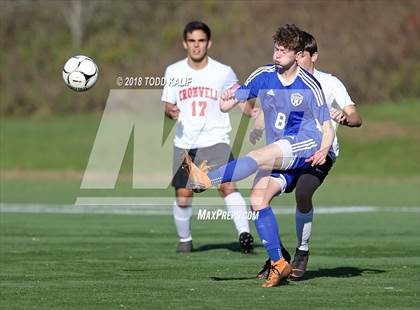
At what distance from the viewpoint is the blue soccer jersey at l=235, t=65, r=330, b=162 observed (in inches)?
379

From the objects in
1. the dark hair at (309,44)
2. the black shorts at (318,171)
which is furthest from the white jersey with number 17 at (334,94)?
the dark hair at (309,44)

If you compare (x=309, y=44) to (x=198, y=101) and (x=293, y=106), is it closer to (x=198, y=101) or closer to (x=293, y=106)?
(x=293, y=106)

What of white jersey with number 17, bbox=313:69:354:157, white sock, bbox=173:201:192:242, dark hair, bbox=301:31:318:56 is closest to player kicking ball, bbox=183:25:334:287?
dark hair, bbox=301:31:318:56

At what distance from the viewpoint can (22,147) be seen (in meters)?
32.0

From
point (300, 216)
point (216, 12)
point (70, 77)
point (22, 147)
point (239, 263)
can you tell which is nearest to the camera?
point (300, 216)

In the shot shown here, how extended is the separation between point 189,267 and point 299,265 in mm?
1318

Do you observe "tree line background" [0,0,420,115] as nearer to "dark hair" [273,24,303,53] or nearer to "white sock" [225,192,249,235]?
"white sock" [225,192,249,235]

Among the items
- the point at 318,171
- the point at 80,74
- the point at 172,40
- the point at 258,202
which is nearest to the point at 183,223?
the point at 80,74

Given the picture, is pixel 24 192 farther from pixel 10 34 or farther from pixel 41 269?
pixel 10 34

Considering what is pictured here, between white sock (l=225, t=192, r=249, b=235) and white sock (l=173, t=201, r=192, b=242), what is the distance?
0.50m

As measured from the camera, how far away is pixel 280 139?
967cm

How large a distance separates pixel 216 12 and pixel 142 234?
27.9 meters

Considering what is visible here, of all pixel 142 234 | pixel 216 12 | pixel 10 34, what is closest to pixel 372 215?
pixel 142 234

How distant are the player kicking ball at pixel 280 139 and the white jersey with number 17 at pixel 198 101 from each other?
9.34 ft
